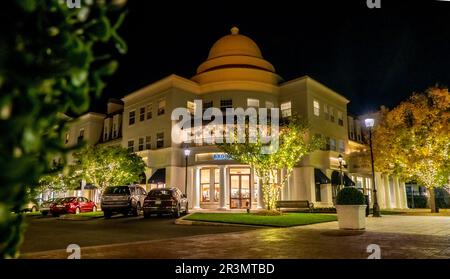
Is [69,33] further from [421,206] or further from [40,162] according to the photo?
[421,206]

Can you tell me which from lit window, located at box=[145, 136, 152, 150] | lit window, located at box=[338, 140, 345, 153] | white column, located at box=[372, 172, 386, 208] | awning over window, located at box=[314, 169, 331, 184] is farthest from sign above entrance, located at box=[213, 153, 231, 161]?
white column, located at box=[372, 172, 386, 208]

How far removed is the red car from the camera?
89.9 feet

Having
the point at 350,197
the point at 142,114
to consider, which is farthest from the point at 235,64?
the point at 350,197

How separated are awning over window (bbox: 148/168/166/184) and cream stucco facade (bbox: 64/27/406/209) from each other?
0.09 metres

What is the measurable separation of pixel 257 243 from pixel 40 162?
868 centimetres

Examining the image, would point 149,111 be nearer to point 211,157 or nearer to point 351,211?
point 211,157

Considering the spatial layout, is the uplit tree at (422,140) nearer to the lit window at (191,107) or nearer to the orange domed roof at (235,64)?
the orange domed roof at (235,64)

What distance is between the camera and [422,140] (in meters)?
27.5

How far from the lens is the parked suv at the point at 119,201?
23094 mm

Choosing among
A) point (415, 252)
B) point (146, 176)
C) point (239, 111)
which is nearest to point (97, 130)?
A: point (146, 176)

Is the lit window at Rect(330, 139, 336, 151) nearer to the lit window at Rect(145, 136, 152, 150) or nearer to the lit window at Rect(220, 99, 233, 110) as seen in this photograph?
the lit window at Rect(220, 99, 233, 110)

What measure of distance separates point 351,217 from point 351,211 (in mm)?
221

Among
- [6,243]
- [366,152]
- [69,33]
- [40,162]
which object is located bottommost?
[6,243]

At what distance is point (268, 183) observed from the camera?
23.5m
